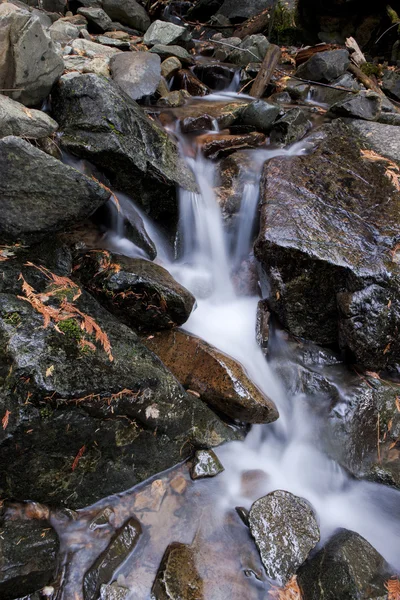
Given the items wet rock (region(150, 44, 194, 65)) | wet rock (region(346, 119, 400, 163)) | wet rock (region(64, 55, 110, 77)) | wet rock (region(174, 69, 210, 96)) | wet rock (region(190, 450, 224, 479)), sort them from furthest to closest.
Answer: wet rock (region(150, 44, 194, 65)) < wet rock (region(174, 69, 210, 96)) < wet rock (region(64, 55, 110, 77)) < wet rock (region(346, 119, 400, 163)) < wet rock (region(190, 450, 224, 479))

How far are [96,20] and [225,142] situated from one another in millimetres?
6436

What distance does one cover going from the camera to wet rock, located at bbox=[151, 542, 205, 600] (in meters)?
2.61

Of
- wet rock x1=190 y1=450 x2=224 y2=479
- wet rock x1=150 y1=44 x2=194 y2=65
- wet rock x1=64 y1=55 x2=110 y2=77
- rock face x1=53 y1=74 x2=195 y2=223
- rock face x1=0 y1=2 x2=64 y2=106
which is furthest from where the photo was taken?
wet rock x1=150 y1=44 x2=194 y2=65

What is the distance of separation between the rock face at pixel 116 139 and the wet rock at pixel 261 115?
230 centimetres

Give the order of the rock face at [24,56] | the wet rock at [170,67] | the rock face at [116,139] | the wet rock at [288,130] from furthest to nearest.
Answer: the wet rock at [170,67] → the wet rock at [288,130] → the rock face at [116,139] → the rock face at [24,56]

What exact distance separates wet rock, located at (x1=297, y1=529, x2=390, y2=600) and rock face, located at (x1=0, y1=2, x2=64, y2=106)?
509 cm

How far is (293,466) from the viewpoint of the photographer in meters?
3.69

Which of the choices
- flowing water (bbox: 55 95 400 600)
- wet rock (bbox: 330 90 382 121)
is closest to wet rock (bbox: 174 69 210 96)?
wet rock (bbox: 330 90 382 121)

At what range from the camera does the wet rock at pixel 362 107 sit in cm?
676

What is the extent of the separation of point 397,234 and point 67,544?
14.0 ft

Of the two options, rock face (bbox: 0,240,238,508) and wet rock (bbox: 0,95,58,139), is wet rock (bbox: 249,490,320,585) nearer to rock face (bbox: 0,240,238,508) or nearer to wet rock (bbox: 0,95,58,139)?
rock face (bbox: 0,240,238,508)

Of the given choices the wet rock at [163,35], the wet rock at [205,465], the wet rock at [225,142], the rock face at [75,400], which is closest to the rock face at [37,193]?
the rock face at [75,400]

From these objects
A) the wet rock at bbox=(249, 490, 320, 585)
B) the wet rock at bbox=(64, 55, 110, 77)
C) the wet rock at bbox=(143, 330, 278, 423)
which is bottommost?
the wet rock at bbox=(249, 490, 320, 585)

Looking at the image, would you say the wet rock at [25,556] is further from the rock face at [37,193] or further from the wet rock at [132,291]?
the rock face at [37,193]
